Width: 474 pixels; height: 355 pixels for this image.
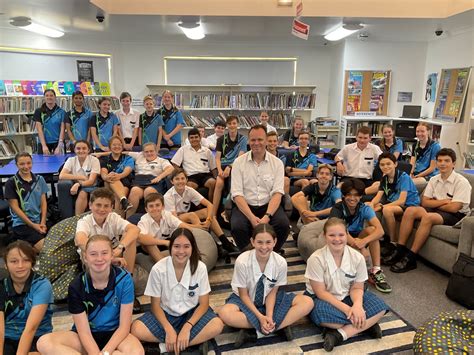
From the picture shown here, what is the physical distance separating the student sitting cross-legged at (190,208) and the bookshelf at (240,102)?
4.40 m

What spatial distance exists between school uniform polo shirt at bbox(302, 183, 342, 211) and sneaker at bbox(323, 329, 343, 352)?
1.69 m

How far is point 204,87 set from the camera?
26.1 ft

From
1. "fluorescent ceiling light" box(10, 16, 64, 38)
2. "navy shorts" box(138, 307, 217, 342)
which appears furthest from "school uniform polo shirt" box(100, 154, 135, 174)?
"fluorescent ceiling light" box(10, 16, 64, 38)

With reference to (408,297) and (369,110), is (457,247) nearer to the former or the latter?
(408,297)

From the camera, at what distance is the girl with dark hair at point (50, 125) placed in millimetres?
5098

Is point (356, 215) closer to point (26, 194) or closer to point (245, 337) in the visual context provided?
point (245, 337)

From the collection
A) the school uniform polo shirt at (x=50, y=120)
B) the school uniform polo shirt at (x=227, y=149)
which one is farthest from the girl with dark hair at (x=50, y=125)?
the school uniform polo shirt at (x=227, y=149)

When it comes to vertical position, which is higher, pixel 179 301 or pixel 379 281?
pixel 179 301

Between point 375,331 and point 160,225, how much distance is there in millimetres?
1818

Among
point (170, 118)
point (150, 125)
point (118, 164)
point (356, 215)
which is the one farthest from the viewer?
point (170, 118)

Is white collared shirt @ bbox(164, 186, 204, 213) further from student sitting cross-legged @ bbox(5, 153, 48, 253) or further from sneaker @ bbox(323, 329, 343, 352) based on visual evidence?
sneaker @ bbox(323, 329, 343, 352)

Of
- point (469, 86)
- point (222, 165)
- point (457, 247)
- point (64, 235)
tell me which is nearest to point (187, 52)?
point (222, 165)

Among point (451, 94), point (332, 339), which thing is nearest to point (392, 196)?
point (332, 339)

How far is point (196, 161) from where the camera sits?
4477 mm
